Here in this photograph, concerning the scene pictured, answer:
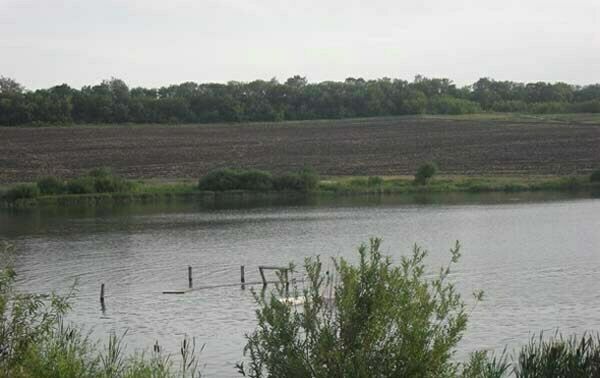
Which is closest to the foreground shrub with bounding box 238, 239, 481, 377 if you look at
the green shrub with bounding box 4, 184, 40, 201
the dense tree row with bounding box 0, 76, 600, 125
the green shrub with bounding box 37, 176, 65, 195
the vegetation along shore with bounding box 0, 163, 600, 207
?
the vegetation along shore with bounding box 0, 163, 600, 207

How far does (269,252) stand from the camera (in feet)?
159

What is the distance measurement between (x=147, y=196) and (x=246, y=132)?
3816 cm

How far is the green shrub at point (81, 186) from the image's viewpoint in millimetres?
87562

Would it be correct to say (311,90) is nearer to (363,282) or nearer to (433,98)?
(433,98)

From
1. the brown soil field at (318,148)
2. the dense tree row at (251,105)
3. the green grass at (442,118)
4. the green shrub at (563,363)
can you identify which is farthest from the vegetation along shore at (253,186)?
the green shrub at (563,363)

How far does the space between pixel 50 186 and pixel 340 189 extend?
2735 cm

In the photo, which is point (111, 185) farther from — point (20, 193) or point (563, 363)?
point (563, 363)

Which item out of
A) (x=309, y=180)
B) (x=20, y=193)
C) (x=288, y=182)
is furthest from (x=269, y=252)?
(x=20, y=193)

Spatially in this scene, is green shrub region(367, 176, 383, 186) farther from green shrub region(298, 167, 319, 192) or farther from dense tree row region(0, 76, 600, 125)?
dense tree row region(0, 76, 600, 125)

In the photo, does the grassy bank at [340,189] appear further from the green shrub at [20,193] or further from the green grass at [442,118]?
the green grass at [442,118]

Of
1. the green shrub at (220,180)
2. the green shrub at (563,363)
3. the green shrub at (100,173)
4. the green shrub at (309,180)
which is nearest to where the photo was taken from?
the green shrub at (563,363)

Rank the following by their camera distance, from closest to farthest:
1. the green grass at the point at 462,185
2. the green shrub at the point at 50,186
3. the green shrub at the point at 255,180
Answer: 1. the green grass at the point at 462,185
2. the green shrub at the point at 50,186
3. the green shrub at the point at 255,180

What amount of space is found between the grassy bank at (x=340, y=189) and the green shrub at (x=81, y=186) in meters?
1.13

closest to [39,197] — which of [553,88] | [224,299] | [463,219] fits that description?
[463,219]
